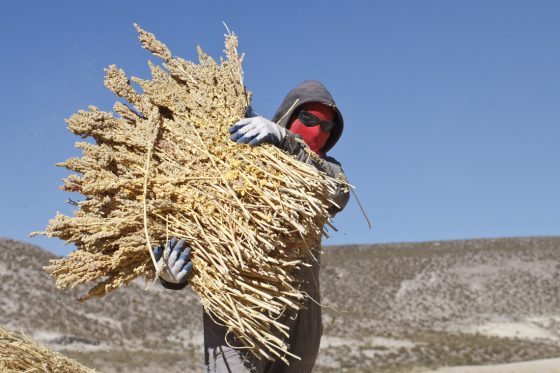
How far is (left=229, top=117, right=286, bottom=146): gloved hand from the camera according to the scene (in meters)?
3.72

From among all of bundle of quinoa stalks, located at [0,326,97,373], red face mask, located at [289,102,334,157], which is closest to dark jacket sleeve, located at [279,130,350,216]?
red face mask, located at [289,102,334,157]

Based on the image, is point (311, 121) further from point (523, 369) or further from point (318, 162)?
point (523, 369)

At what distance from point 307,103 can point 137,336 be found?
2638cm

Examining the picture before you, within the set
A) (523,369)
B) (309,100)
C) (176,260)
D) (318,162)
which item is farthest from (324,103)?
(523,369)

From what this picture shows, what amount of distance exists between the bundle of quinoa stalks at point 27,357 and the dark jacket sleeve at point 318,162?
6.42ft

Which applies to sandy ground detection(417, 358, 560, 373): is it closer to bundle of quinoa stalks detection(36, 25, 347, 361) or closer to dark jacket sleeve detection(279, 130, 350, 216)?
dark jacket sleeve detection(279, 130, 350, 216)

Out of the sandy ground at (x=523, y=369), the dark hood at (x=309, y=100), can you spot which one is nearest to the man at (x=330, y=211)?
the dark hood at (x=309, y=100)

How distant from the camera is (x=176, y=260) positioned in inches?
141

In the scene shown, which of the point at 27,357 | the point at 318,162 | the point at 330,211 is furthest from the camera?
the point at 27,357

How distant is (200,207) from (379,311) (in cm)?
3969

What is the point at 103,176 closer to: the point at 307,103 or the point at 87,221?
the point at 87,221

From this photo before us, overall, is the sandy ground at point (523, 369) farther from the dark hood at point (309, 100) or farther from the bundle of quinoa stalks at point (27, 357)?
the bundle of quinoa stalks at point (27, 357)

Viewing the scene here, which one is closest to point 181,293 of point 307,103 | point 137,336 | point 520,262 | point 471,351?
point 137,336

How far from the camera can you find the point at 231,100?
157 inches
